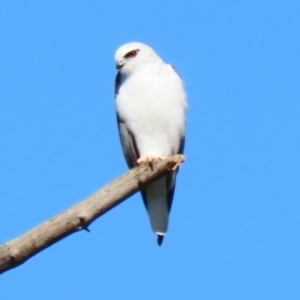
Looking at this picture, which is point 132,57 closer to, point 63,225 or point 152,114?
point 152,114

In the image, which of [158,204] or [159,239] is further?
[158,204]

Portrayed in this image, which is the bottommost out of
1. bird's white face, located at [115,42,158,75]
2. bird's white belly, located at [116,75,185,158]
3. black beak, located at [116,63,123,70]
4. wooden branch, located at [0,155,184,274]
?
wooden branch, located at [0,155,184,274]

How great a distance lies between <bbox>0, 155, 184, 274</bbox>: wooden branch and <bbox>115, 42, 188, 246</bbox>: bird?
243cm

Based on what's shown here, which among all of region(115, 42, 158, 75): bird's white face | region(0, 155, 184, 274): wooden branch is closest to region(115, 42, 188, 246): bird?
region(115, 42, 158, 75): bird's white face

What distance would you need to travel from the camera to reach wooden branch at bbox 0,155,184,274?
405 cm

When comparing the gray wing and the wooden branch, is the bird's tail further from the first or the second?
the wooden branch

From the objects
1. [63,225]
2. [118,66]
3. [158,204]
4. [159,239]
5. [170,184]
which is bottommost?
[63,225]

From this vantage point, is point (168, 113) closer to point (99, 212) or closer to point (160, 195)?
point (160, 195)

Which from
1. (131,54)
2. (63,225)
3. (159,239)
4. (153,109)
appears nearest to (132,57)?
(131,54)

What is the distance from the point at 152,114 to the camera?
712 cm

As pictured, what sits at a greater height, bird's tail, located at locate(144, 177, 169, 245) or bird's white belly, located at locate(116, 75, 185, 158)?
bird's white belly, located at locate(116, 75, 185, 158)

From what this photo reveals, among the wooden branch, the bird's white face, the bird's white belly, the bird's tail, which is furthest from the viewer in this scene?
the bird's white face

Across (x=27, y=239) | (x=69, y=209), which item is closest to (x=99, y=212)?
(x=69, y=209)

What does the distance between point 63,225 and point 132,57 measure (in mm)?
3584
